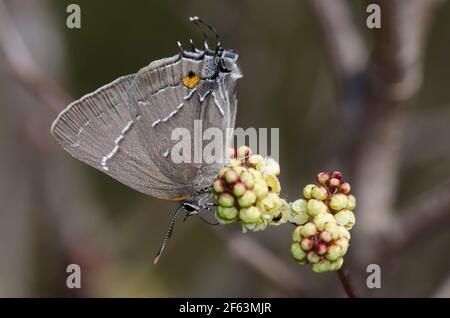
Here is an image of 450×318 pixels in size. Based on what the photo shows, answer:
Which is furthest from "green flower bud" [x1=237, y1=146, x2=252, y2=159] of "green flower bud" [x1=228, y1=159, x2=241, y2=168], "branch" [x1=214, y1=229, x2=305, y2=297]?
"branch" [x1=214, y1=229, x2=305, y2=297]

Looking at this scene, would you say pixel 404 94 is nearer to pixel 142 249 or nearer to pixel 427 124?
pixel 427 124

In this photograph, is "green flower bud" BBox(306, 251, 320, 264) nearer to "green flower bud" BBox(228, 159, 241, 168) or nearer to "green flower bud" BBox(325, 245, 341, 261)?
"green flower bud" BBox(325, 245, 341, 261)

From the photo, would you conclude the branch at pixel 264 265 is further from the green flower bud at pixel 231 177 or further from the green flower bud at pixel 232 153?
the green flower bud at pixel 231 177

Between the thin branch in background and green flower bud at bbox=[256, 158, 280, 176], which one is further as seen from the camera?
the thin branch in background

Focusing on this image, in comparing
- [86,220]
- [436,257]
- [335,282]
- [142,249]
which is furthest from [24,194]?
[436,257]

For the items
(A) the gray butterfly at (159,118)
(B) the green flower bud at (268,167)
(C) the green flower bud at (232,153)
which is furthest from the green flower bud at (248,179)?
(A) the gray butterfly at (159,118)

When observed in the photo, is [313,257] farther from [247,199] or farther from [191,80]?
[191,80]
